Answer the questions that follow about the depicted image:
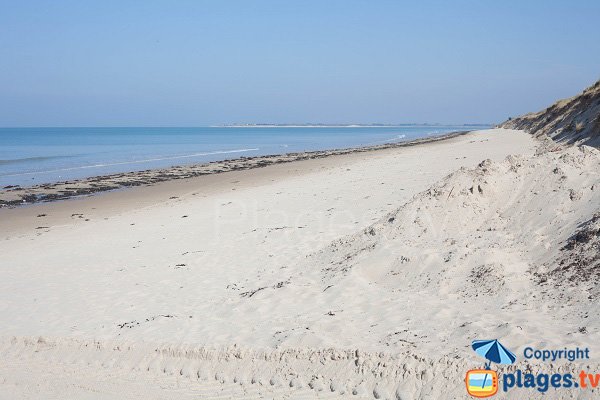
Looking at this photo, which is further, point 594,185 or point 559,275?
point 594,185

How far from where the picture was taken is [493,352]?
4.46 meters

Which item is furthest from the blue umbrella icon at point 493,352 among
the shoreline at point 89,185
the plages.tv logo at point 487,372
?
the shoreline at point 89,185

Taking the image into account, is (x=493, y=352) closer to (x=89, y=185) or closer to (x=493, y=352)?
(x=493, y=352)

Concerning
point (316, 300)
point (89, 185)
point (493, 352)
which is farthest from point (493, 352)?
point (89, 185)

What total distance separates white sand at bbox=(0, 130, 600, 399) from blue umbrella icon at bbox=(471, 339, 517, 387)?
87 millimetres

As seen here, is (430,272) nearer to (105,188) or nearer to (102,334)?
(102,334)

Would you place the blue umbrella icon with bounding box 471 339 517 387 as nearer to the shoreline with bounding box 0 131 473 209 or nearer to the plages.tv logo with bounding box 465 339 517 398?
the plages.tv logo with bounding box 465 339 517 398

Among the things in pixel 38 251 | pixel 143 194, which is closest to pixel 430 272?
pixel 38 251

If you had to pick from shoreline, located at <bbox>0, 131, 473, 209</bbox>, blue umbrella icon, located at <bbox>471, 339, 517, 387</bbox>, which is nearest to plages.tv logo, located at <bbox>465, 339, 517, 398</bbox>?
blue umbrella icon, located at <bbox>471, 339, 517, 387</bbox>

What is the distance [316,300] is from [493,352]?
2475 mm

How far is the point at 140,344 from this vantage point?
5.97m

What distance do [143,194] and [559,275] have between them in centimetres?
1783

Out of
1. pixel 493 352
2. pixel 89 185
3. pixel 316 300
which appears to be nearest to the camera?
pixel 493 352

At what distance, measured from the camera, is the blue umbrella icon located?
4332 mm
